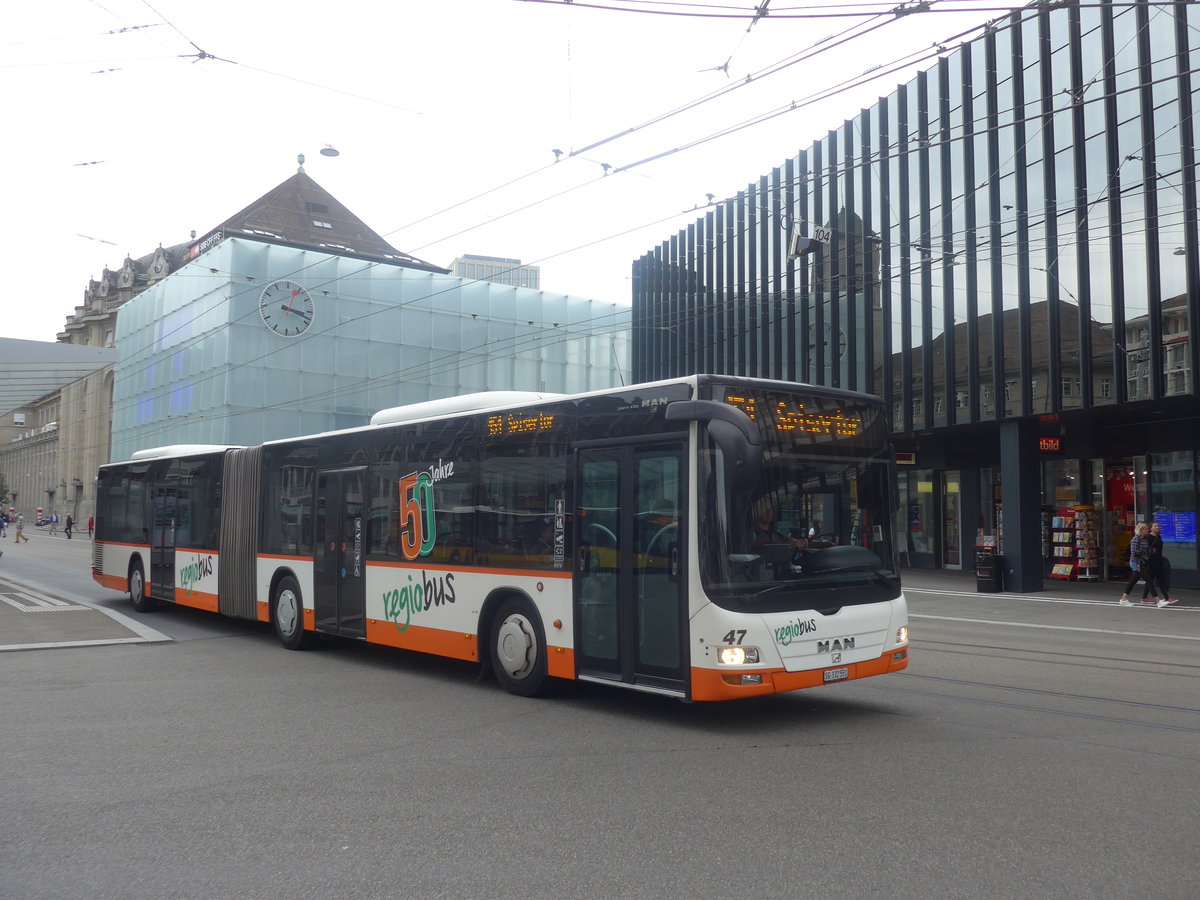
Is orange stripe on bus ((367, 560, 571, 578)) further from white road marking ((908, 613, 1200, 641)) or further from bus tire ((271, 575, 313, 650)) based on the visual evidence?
white road marking ((908, 613, 1200, 641))

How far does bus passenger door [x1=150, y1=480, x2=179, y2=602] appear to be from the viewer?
1617 centimetres

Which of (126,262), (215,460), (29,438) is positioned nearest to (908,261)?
(215,460)

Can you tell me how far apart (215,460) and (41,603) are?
640 cm

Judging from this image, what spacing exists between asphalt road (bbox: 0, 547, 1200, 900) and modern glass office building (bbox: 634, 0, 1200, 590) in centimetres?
1188

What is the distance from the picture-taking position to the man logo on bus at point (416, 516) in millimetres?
10234

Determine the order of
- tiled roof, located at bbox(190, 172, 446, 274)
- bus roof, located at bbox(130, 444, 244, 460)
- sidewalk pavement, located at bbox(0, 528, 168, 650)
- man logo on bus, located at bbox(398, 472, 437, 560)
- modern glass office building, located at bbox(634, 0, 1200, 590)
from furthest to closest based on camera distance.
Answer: tiled roof, located at bbox(190, 172, 446, 274) → modern glass office building, located at bbox(634, 0, 1200, 590) → bus roof, located at bbox(130, 444, 244, 460) → sidewalk pavement, located at bbox(0, 528, 168, 650) → man logo on bus, located at bbox(398, 472, 437, 560)

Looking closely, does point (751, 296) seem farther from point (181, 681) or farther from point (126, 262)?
point (126, 262)

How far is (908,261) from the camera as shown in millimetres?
25656

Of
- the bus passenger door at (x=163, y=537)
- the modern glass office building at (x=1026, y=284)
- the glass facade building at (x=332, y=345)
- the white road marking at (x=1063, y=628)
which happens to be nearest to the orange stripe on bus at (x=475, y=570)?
the bus passenger door at (x=163, y=537)

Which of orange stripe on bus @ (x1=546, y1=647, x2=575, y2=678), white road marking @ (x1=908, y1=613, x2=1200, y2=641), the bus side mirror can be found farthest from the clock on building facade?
the bus side mirror

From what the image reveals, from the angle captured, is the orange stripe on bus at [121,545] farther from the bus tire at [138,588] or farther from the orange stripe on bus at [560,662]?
the orange stripe on bus at [560,662]

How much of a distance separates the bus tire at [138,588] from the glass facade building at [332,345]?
2161 centimetres

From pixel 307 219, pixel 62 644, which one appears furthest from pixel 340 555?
pixel 307 219

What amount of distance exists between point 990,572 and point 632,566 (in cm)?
1736
